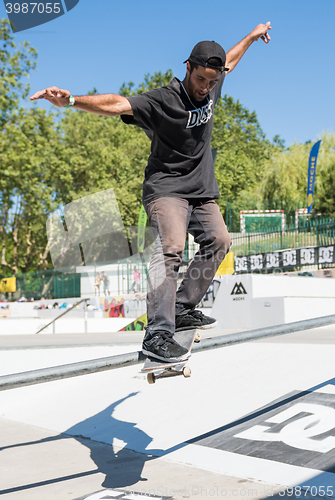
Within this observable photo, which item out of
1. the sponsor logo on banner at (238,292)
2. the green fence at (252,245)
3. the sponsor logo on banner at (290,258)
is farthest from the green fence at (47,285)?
the sponsor logo on banner at (238,292)

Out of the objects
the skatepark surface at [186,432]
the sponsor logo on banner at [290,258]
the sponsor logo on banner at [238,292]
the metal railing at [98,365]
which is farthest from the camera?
the sponsor logo on banner at [290,258]

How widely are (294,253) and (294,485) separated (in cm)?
1538

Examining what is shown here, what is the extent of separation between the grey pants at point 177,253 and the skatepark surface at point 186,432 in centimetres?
137

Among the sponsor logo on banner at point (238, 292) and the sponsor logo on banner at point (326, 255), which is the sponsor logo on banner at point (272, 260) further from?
the sponsor logo on banner at point (238, 292)

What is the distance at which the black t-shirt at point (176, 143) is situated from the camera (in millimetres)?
3168

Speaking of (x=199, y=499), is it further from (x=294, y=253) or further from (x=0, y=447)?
(x=294, y=253)

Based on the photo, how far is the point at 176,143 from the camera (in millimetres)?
3285

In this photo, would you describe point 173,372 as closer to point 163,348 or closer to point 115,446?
point 163,348

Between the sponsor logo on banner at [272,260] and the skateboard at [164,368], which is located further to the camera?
the sponsor logo on banner at [272,260]

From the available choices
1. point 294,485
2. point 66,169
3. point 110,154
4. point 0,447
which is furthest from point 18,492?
point 110,154

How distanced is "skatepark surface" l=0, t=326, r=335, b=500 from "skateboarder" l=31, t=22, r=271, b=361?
1.24m

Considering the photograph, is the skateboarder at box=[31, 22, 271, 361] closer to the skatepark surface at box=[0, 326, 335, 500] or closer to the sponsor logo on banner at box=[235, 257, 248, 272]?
the skatepark surface at box=[0, 326, 335, 500]

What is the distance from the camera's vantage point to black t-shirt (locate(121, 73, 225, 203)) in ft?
10.4

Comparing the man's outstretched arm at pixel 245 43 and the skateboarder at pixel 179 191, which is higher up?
the man's outstretched arm at pixel 245 43
